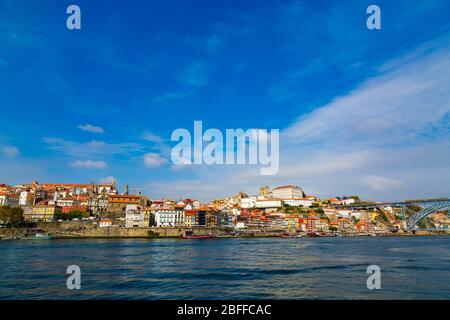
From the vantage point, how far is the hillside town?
73.9 m

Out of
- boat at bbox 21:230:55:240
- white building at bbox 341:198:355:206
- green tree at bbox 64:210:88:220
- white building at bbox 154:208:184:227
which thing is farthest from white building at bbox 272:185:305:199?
boat at bbox 21:230:55:240

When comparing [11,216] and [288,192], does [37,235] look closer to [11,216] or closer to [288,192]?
[11,216]

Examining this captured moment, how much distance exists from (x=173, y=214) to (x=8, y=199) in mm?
47511

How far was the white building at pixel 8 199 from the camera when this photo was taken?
83562 mm

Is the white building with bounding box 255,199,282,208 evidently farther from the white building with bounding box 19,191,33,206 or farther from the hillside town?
the white building with bounding box 19,191,33,206

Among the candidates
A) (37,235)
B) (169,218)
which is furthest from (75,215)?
(169,218)

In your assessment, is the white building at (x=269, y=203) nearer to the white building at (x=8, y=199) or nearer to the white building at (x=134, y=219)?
the white building at (x=134, y=219)

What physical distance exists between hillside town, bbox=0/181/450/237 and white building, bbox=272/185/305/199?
1.87ft

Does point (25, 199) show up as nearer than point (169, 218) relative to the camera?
No

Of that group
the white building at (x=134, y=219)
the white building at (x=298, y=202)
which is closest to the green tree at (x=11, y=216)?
the white building at (x=134, y=219)

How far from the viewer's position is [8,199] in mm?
85750

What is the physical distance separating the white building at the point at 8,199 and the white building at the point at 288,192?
105326mm
